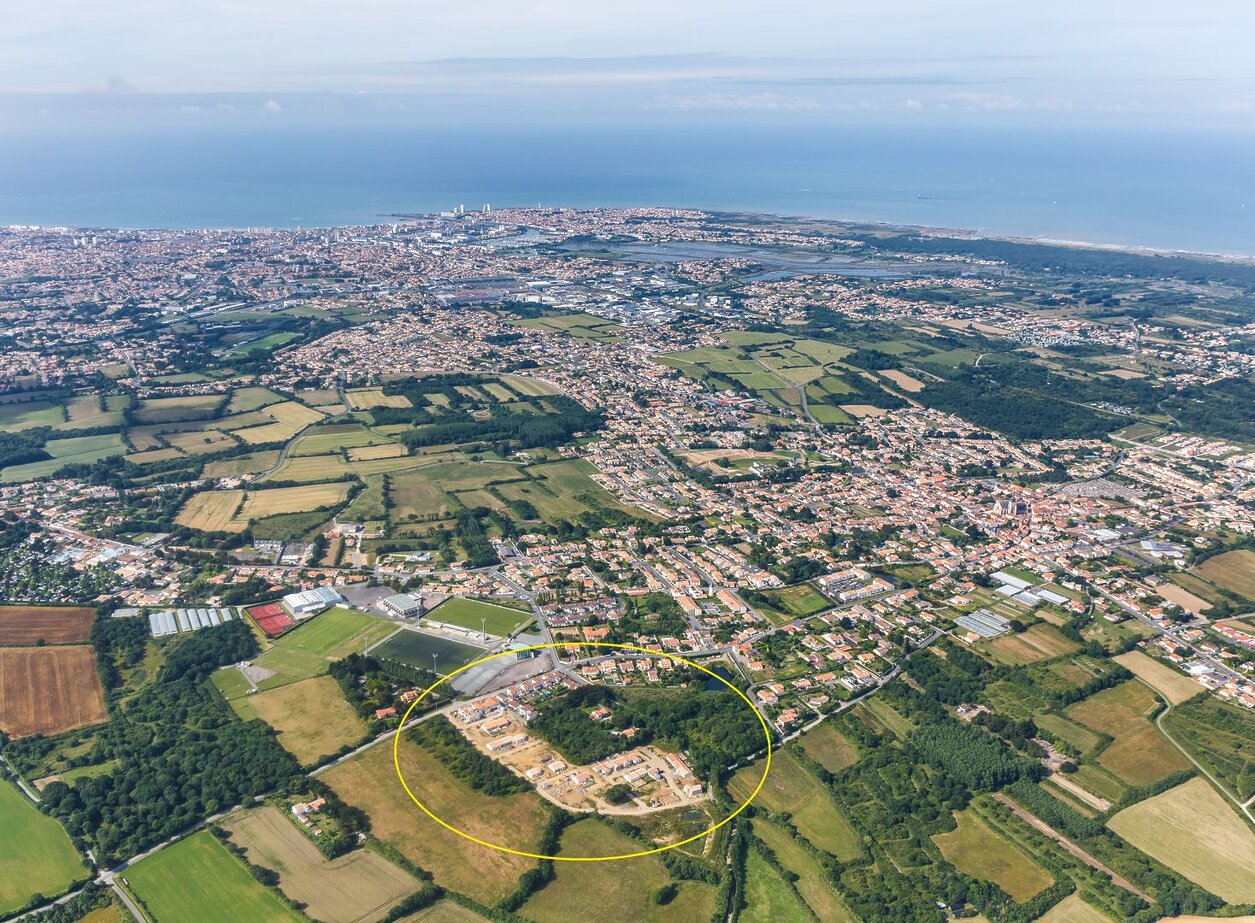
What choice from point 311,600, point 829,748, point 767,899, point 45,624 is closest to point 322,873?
point 767,899

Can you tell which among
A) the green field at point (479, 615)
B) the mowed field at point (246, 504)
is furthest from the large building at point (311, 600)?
the mowed field at point (246, 504)

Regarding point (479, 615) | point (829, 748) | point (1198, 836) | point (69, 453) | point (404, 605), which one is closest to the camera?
point (1198, 836)

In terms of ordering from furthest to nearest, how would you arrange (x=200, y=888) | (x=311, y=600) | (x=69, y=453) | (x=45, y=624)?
(x=69, y=453) < (x=311, y=600) < (x=45, y=624) < (x=200, y=888)

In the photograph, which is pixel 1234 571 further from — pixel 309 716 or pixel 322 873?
pixel 322 873

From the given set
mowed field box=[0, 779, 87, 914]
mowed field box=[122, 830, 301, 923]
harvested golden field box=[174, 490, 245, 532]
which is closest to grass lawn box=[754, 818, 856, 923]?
mowed field box=[122, 830, 301, 923]

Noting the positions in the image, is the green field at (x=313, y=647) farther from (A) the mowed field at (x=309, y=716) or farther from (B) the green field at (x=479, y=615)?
(B) the green field at (x=479, y=615)

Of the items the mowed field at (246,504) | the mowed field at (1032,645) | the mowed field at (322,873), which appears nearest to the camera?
the mowed field at (322,873)
